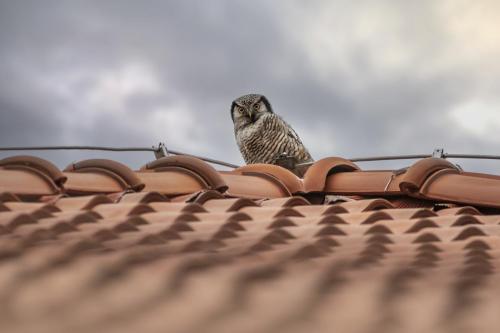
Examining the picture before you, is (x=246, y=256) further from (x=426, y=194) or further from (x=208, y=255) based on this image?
(x=426, y=194)

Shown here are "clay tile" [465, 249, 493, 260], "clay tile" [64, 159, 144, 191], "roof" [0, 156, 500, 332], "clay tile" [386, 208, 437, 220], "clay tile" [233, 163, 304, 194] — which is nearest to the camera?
"roof" [0, 156, 500, 332]

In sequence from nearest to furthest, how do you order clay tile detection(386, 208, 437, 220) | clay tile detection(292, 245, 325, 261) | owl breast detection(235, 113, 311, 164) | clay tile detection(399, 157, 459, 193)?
clay tile detection(292, 245, 325, 261) < clay tile detection(386, 208, 437, 220) < clay tile detection(399, 157, 459, 193) < owl breast detection(235, 113, 311, 164)

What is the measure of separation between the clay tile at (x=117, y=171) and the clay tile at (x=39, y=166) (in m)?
0.26

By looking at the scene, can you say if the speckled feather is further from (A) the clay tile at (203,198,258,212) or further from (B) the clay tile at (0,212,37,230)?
(B) the clay tile at (0,212,37,230)

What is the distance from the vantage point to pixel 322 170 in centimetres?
416

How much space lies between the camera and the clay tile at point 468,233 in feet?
7.21

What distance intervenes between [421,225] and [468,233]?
0.19 metres

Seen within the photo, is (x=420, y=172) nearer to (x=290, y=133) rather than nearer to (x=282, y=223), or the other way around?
(x=282, y=223)

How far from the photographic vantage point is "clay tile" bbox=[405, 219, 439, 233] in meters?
2.33

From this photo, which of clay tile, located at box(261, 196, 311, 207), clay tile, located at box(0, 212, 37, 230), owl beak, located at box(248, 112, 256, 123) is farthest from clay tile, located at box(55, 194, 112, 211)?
owl beak, located at box(248, 112, 256, 123)

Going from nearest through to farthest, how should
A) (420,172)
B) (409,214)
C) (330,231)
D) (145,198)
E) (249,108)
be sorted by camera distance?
(330,231) < (145,198) < (409,214) < (420,172) < (249,108)

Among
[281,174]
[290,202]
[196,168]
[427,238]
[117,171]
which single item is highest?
[281,174]

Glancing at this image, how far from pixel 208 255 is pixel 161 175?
1.85 meters

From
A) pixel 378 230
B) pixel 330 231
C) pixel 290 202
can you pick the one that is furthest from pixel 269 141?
pixel 330 231
